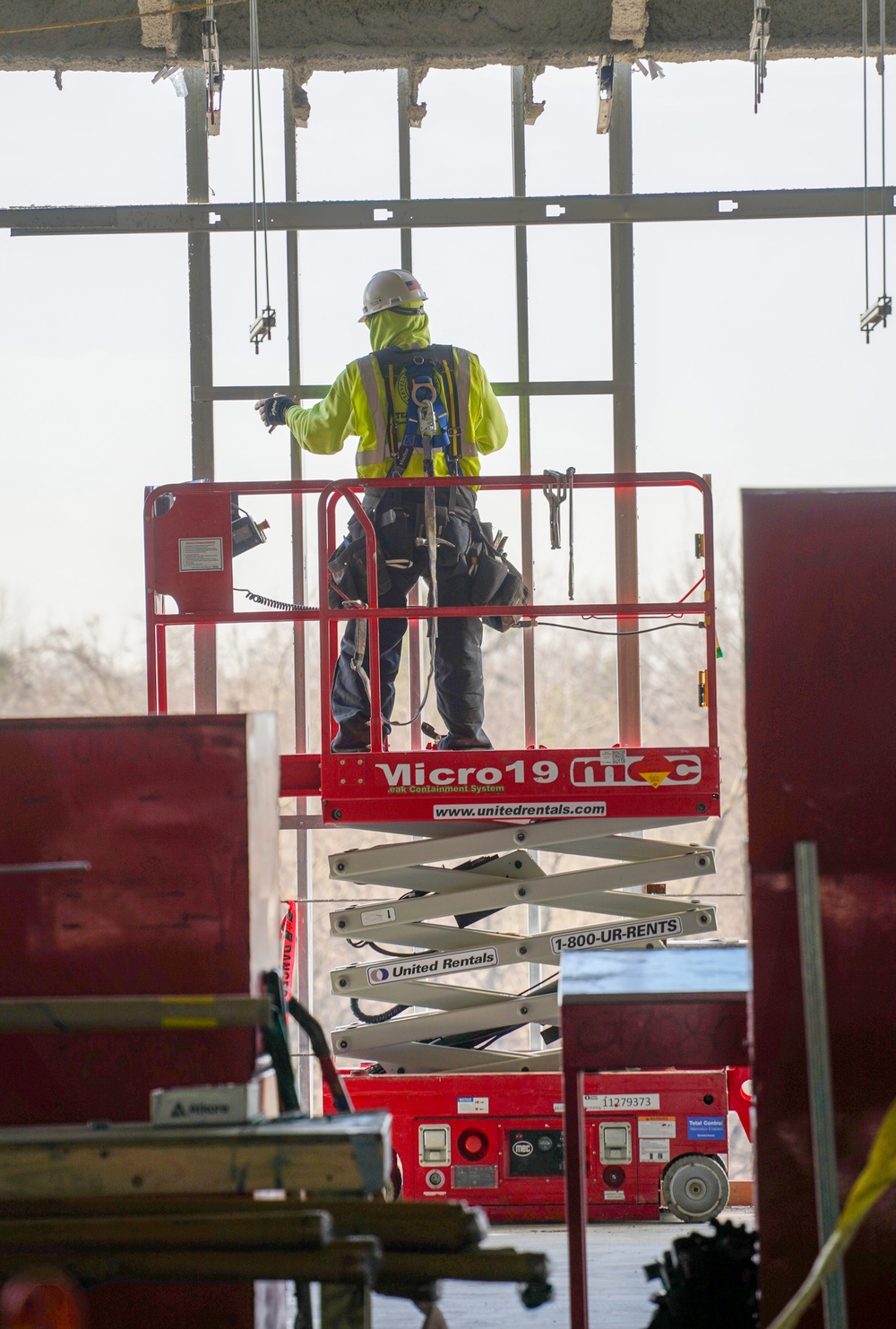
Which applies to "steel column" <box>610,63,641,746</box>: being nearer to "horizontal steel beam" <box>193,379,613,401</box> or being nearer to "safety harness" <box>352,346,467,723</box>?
"horizontal steel beam" <box>193,379,613,401</box>

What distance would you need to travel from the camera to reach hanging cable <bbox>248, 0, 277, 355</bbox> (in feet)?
23.5

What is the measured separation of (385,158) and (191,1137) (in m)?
6.95

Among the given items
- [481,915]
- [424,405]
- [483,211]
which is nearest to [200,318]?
[483,211]

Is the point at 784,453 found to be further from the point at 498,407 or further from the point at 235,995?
the point at 235,995

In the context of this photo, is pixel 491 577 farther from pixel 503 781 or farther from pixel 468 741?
pixel 503 781

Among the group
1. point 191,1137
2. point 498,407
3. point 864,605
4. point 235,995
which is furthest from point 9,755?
point 498,407

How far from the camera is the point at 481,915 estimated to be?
705 cm

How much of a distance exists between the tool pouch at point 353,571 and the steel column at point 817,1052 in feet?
12.4

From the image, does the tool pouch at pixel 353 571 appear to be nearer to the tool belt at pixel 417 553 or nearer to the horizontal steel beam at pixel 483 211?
the tool belt at pixel 417 553

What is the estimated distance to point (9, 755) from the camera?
138 inches

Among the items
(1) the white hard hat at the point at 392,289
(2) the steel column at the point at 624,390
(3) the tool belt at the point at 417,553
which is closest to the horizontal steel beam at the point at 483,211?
(2) the steel column at the point at 624,390

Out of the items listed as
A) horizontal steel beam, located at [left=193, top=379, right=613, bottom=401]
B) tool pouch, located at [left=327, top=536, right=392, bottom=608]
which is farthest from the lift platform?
horizontal steel beam, located at [left=193, top=379, right=613, bottom=401]

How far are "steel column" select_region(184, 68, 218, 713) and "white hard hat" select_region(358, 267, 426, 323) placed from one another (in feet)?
5.72

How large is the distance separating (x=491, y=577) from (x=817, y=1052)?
3895mm
